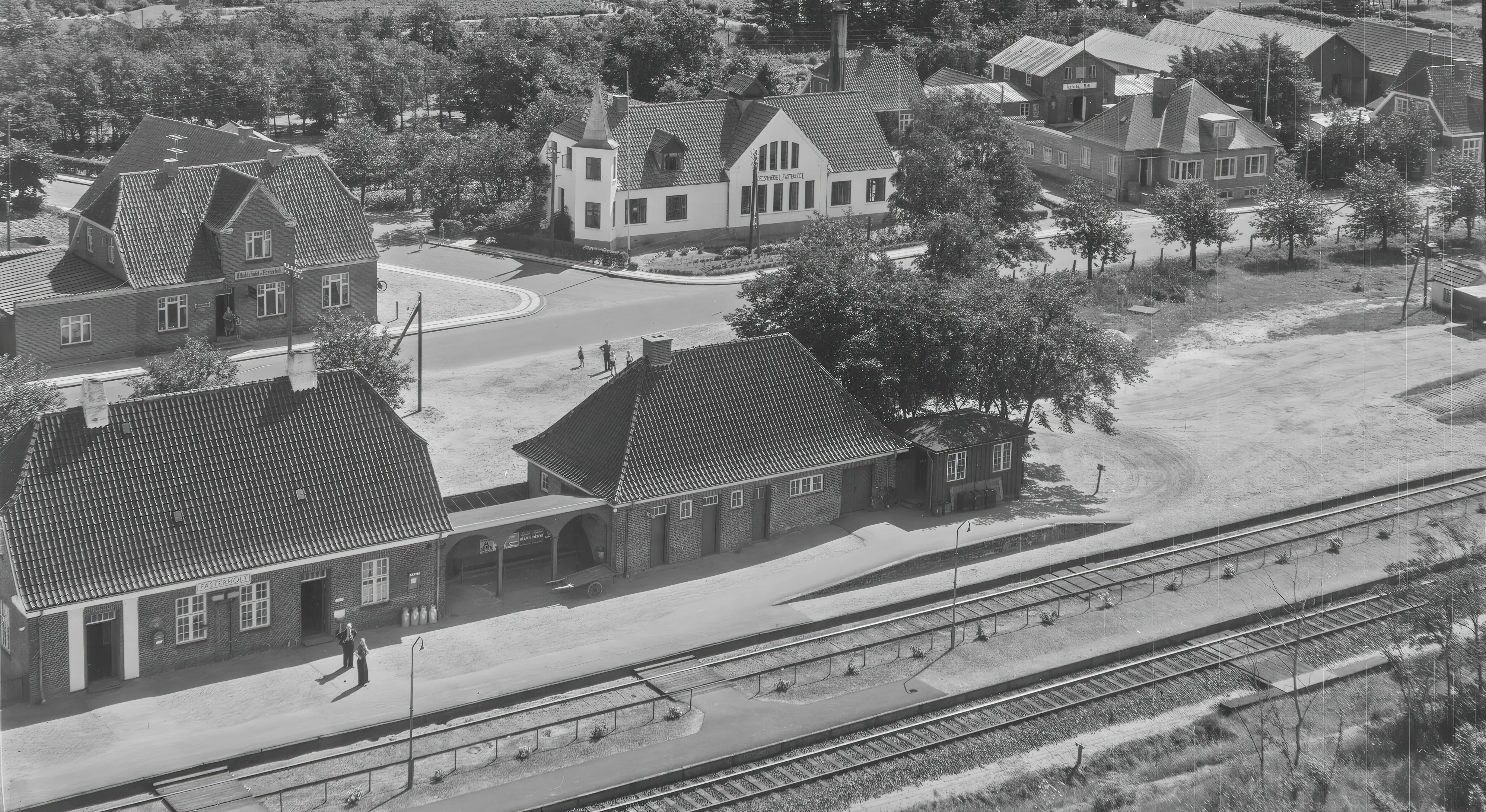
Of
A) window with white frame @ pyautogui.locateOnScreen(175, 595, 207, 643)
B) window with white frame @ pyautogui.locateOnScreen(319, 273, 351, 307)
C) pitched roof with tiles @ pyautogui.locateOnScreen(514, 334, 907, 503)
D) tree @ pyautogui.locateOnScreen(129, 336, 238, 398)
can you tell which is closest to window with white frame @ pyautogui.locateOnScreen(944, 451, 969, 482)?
pitched roof with tiles @ pyautogui.locateOnScreen(514, 334, 907, 503)

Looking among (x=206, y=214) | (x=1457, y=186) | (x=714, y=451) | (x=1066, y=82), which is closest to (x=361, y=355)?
(x=714, y=451)

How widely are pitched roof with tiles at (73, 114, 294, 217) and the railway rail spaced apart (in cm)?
4227

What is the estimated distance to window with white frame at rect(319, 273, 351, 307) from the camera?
75438mm

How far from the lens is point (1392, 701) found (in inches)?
1864

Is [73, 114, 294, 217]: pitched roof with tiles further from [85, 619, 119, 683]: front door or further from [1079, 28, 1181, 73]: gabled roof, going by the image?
[1079, 28, 1181, 73]: gabled roof

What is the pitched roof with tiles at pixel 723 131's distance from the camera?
90.0m

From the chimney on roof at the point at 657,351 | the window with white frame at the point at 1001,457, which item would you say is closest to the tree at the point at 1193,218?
the window with white frame at the point at 1001,457

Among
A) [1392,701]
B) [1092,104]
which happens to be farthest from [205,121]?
[1392,701]

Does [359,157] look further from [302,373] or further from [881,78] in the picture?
[302,373]

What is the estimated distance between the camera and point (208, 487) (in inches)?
1822

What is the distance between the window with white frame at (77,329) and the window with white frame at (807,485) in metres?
31.4

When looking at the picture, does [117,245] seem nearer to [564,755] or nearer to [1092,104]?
[564,755]

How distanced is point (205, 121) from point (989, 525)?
74.2m

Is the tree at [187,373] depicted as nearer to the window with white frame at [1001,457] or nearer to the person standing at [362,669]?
the person standing at [362,669]
